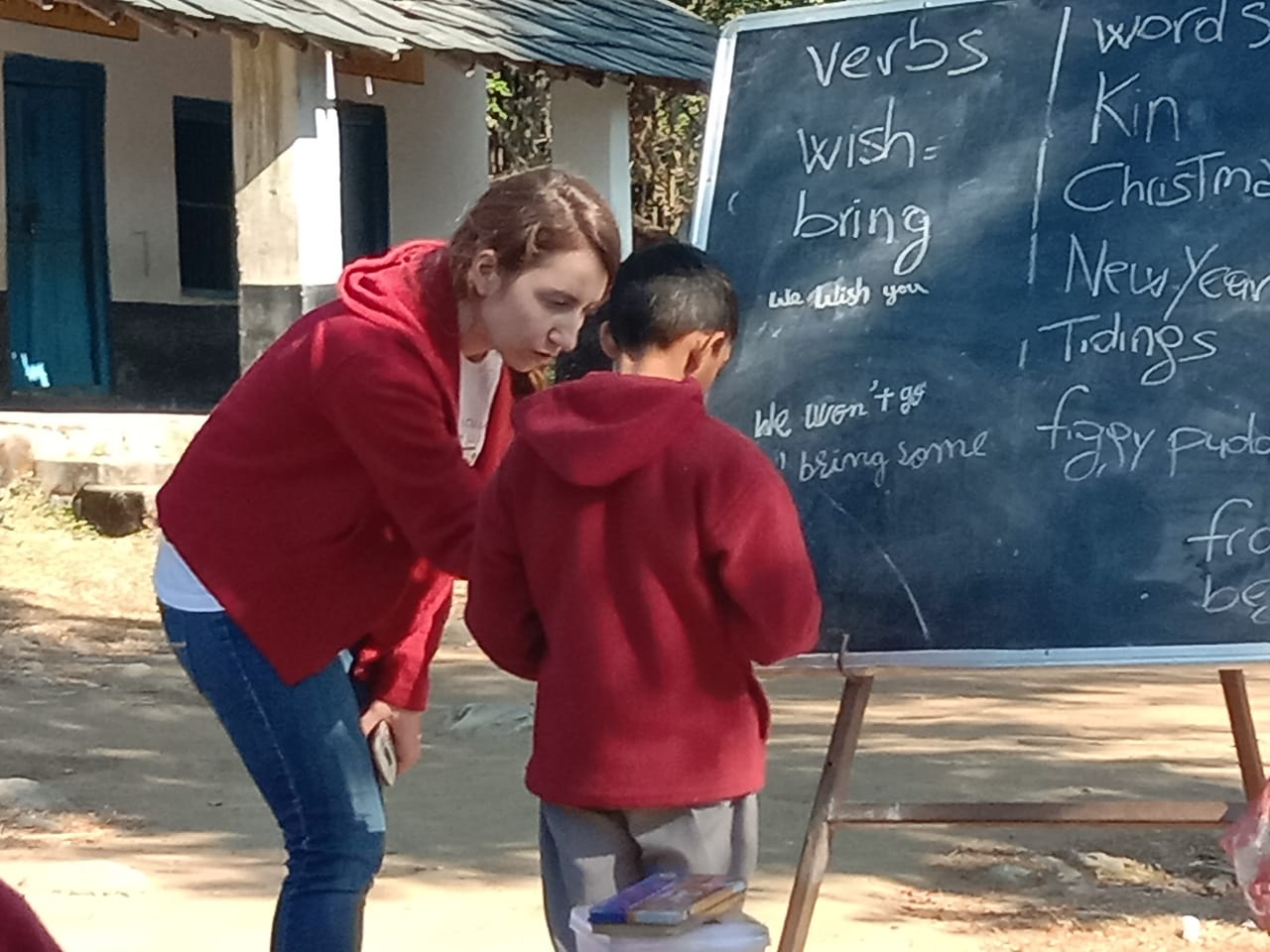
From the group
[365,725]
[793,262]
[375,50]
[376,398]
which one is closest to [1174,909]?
[793,262]

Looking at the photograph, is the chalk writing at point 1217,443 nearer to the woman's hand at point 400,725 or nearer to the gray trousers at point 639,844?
the gray trousers at point 639,844

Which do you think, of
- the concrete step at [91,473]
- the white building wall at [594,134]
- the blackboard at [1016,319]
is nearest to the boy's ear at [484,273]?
the blackboard at [1016,319]

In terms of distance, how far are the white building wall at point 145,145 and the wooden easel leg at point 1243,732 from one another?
32.6 feet

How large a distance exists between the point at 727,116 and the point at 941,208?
20.4 inches

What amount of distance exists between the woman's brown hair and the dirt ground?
6.89 feet

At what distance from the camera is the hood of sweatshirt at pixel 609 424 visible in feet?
10.1

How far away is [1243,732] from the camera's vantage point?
4188 millimetres

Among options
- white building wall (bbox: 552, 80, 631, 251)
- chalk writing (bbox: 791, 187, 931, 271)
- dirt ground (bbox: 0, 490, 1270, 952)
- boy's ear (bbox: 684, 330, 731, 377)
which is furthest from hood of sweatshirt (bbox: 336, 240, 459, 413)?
white building wall (bbox: 552, 80, 631, 251)

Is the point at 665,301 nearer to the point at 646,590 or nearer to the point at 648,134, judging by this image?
the point at 646,590

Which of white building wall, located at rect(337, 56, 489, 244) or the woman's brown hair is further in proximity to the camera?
white building wall, located at rect(337, 56, 489, 244)

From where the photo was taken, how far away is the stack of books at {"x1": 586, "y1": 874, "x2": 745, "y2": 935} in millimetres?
2754

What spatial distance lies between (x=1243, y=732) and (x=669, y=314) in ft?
5.30

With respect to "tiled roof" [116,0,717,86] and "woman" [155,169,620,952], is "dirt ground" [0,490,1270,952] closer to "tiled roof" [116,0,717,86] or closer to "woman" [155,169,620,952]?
"woman" [155,169,620,952]

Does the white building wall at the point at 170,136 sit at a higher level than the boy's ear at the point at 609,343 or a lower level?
higher
